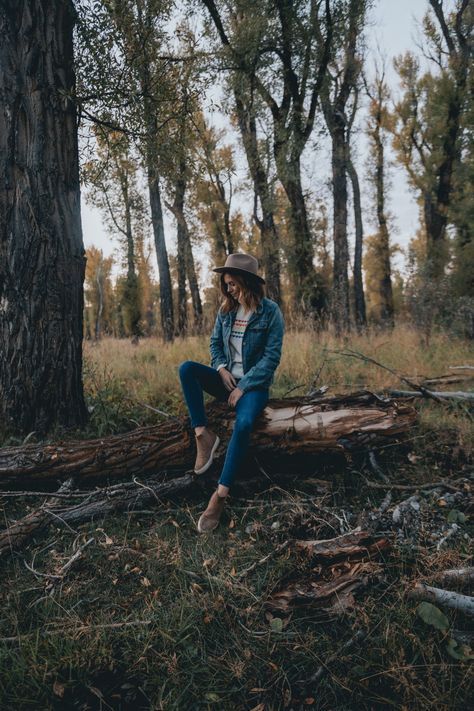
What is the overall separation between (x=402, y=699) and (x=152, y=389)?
3.99 metres

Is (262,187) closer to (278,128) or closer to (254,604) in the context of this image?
(278,128)

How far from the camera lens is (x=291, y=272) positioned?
11.1 meters

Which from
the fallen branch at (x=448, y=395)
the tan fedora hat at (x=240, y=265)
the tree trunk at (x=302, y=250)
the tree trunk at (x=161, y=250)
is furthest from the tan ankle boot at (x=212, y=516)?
the tree trunk at (x=161, y=250)

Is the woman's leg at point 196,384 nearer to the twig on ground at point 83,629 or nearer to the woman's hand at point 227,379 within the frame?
the woman's hand at point 227,379

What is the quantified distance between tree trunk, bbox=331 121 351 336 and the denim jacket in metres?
5.83

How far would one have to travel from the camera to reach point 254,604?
215cm

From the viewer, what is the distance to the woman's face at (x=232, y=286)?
3.45 meters

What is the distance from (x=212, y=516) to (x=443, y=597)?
148 centimetres

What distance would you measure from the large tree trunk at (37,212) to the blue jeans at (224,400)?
→ 1.68m

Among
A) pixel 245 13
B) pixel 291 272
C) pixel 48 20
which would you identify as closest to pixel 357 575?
pixel 48 20

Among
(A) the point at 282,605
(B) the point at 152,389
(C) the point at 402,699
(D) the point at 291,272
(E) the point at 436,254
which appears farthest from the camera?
(E) the point at 436,254

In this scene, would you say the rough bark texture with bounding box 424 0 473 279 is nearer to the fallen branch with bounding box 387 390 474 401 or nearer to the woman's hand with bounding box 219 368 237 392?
the fallen branch with bounding box 387 390 474 401

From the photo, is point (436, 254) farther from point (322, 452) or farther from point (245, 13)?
point (322, 452)

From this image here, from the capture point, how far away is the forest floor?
5.68ft
